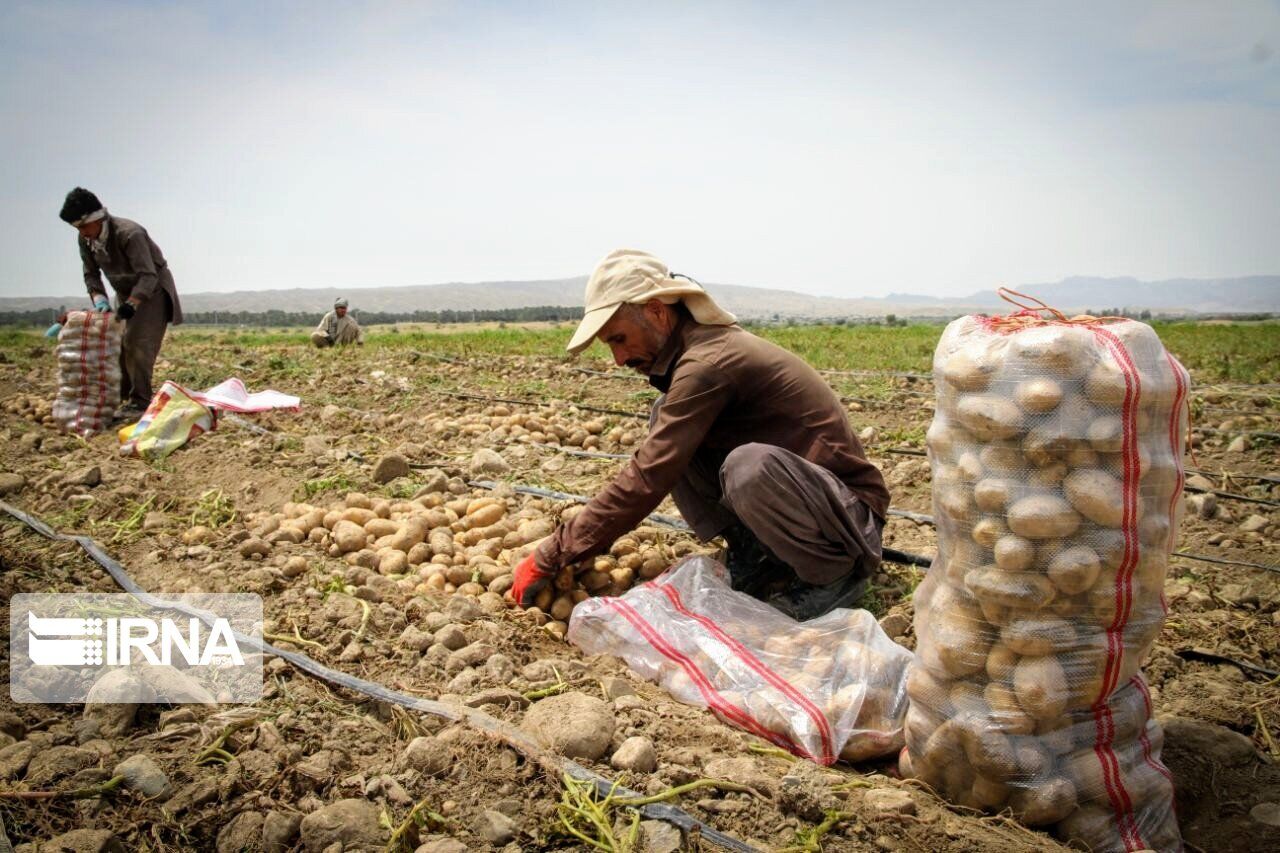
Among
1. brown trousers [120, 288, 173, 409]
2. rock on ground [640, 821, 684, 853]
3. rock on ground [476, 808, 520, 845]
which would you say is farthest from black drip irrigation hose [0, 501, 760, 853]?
brown trousers [120, 288, 173, 409]

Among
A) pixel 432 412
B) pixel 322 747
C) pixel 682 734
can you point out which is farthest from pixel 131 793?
pixel 432 412

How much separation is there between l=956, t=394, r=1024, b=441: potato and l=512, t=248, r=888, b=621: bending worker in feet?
2.85

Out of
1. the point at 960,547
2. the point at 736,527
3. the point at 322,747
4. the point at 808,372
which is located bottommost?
the point at 322,747

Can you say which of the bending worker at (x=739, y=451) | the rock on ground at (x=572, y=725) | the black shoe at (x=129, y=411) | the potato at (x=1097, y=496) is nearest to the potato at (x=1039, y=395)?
the potato at (x=1097, y=496)

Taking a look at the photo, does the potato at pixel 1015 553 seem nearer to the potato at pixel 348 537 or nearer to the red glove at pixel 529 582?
the red glove at pixel 529 582

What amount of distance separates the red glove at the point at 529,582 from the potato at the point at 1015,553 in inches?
59.3

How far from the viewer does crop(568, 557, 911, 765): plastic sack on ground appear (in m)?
2.18

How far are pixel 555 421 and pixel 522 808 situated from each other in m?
4.25

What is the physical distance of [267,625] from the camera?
2.73 meters

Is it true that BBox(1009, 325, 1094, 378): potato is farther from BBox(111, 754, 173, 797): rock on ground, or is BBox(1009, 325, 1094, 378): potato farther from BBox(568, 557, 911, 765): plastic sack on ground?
BBox(111, 754, 173, 797): rock on ground

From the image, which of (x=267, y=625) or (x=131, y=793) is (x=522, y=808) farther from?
(x=267, y=625)

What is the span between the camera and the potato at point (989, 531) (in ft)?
5.93

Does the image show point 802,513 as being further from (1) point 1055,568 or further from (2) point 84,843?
(2) point 84,843

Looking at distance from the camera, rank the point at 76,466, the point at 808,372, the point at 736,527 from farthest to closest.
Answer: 1. the point at 76,466
2. the point at 736,527
3. the point at 808,372
